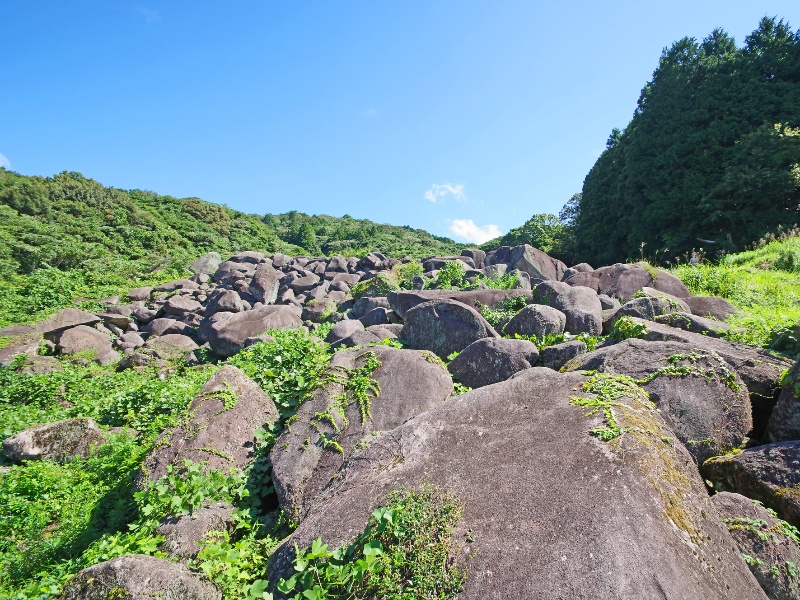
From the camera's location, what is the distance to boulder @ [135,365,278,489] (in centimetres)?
459

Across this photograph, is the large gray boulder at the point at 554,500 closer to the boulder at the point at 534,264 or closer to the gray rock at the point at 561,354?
the gray rock at the point at 561,354

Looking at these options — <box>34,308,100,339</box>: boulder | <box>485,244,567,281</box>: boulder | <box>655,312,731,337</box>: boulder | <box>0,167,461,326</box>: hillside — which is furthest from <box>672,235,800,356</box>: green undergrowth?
<box>34,308,100,339</box>: boulder

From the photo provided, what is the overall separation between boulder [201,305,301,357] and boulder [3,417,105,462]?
13.4ft

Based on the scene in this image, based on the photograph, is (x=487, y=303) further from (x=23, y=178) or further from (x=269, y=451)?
(x=23, y=178)

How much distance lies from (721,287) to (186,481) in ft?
36.8

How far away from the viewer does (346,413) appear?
15.2 ft

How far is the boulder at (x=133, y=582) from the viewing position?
2797 millimetres

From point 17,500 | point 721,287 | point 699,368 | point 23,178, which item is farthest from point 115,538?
point 23,178

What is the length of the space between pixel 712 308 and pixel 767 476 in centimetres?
506

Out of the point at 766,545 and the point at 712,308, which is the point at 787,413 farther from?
the point at 712,308

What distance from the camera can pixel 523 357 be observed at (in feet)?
18.3

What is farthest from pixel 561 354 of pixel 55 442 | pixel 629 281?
pixel 55 442

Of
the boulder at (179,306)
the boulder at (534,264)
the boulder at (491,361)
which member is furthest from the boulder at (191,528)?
the boulder at (179,306)

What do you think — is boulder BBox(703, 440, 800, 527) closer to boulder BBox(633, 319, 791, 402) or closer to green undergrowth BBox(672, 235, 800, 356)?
boulder BBox(633, 319, 791, 402)
